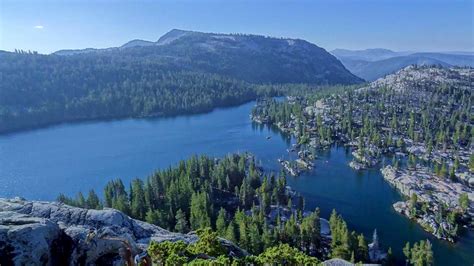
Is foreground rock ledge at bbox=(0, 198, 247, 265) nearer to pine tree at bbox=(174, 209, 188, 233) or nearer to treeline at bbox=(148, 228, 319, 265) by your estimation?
treeline at bbox=(148, 228, 319, 265)

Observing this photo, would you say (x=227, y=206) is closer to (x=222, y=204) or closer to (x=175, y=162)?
(x=222, y=204)

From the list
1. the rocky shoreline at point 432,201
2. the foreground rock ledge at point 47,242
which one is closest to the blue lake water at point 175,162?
the rocky shoreline at point 432,201

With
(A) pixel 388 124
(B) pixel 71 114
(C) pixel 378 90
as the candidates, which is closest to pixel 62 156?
(B) pixel 71 114

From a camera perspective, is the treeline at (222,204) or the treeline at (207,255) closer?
the treeline at (207,255)

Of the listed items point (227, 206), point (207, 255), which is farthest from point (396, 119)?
point (207, 255)

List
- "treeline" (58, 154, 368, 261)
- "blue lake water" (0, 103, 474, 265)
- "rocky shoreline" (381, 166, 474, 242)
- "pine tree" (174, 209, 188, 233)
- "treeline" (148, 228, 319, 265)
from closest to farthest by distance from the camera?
"treeline" (148, 228, 319, 265) < "treeline" (58, 154, 368, 261) < "pine tree" (174, 209, 188, 233) < "rocky shoreline" (381, 166, 474, 242) < "blue lake water" (0, 103, 474, 265)

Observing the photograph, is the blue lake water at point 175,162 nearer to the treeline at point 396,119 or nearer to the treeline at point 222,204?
the treeline at point 396,119

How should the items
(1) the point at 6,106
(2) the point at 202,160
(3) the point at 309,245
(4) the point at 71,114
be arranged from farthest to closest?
(4) the point at 71,114 → (1) the point at 6,106 → (2) the point at 202,160 → (3) the point at 309,245

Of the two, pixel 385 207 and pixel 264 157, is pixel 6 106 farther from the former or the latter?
pixel 385 207

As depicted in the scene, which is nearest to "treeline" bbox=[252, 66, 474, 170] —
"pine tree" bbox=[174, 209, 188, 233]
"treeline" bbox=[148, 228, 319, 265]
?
"pine tree" bbox=[174, 209, 188, 233]
